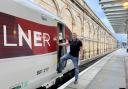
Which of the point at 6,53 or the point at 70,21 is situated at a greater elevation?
the point at 70,21

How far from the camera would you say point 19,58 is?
16.2 feet

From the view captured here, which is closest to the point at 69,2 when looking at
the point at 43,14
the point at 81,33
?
the point at 81,33

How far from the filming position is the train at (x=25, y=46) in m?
4.46

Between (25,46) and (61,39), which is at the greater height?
(61,39)

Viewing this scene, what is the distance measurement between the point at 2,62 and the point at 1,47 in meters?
0.27

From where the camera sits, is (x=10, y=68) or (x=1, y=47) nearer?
(x=1, y=47)

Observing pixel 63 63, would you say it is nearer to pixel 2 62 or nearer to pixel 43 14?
pixel 43 14

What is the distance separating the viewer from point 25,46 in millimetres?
5258

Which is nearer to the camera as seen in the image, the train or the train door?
the train

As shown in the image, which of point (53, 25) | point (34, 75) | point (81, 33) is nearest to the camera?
point (34, 75)

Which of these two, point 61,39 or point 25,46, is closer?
point 25,46

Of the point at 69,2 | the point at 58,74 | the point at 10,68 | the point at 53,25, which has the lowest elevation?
the point at 58,74

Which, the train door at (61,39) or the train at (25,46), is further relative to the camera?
the train door at (61,39)

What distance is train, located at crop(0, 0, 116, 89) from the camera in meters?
4.46
